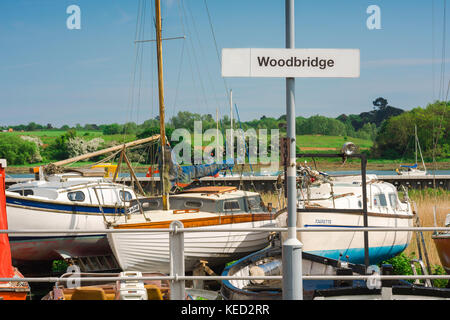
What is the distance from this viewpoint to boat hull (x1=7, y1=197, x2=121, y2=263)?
1759 centimetres

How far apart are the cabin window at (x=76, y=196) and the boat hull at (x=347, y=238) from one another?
26.5 feet

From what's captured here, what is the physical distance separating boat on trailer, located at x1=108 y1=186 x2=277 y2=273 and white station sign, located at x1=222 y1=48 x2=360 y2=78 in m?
9.21

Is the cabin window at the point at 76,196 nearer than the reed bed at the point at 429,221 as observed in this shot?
No

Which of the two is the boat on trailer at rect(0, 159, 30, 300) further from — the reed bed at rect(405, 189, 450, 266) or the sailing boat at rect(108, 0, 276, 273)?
the reed bed at rect(405, 189, 450, 266)

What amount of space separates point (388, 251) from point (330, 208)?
288 centimetres

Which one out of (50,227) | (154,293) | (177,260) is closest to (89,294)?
(154,293)

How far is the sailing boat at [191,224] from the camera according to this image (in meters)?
15.3

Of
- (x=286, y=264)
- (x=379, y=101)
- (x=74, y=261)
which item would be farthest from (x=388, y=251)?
(x=379, y=101)

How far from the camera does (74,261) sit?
18.5 m

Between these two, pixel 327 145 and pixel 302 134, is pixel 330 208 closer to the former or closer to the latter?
pixel 327 145

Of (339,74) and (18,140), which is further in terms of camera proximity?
(18,140)

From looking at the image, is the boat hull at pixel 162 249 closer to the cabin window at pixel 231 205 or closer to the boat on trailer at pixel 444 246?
the cabin window at pixel 231 205

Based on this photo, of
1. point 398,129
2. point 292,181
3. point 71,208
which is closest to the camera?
point 292,181

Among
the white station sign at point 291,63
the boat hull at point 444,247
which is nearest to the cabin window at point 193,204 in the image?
the boat hull at point 444,247
